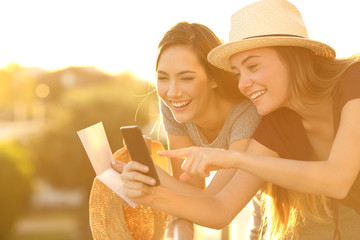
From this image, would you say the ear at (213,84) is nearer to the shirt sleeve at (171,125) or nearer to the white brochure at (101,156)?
the shirt sleeve at (171,125)

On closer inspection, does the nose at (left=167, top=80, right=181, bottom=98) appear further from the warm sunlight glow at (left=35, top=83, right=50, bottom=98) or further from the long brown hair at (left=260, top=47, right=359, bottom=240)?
the warm sunlight glow at (left=35, top=83, right=50, bottom=98)

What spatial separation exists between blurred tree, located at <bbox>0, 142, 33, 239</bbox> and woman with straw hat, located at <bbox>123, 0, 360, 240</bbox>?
26.9 metres

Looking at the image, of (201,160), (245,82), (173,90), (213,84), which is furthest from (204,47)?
(201,160)

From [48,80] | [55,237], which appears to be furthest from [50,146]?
[48,80]

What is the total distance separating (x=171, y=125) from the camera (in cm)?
435

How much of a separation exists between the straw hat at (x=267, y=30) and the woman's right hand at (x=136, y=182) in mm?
869

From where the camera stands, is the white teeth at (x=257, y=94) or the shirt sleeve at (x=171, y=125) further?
the shirt sleeve at (x=171, y=125)

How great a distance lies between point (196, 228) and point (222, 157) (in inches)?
28.1

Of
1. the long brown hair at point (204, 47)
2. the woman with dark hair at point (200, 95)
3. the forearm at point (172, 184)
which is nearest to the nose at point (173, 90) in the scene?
the woman with dark hair at point (200, 95)

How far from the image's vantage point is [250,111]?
3910 millimetres

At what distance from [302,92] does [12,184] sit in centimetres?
2893

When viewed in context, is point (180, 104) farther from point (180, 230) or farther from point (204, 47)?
point (180, 230)

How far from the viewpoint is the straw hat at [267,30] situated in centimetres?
322

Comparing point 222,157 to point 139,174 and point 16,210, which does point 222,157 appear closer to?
point 139,174
